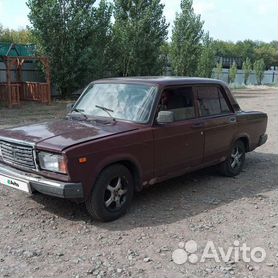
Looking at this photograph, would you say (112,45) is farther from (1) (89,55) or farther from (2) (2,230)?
(2) (2,230)

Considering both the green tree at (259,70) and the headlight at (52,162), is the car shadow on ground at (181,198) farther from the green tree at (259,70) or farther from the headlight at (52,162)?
the green tree at (259,70)

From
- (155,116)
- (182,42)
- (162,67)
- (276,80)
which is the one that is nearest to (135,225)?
(155,116)

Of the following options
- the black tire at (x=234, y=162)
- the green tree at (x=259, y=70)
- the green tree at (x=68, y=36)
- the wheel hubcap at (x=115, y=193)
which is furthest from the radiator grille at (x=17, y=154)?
the green tree at (x=259, y=70)

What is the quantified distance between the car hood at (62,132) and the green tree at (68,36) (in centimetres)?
1676

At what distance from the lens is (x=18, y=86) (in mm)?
19719

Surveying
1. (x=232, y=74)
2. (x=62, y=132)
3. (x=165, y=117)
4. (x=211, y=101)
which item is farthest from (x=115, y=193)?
(x=232, y=74)

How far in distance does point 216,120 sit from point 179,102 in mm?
864

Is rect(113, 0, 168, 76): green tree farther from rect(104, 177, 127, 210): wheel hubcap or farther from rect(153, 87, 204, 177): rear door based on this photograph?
rect(104, 177, 127, 210): wheel hubcap

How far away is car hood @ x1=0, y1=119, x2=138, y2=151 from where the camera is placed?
196 inches

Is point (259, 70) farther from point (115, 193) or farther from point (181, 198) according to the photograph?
point (115, 193)

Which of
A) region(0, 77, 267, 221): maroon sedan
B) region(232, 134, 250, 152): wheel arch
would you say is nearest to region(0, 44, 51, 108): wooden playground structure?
region(232, 134, 250, 152): wheel arch

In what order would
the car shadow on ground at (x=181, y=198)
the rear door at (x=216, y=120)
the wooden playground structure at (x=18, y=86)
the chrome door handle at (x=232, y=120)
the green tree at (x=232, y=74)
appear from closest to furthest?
1. the car shadow on ground at (x=181, y=198)
2. the rear door at (x=216, y=120)
3. the chrome door handle at (x=232, y=120)
4. the wooden playground structure at (x=18, y=86)
5. the green tree at (x=232, y=74)

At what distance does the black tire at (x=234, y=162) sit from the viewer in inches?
292

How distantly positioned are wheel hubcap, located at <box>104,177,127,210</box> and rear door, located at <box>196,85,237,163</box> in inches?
72.5
